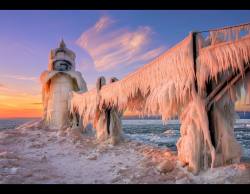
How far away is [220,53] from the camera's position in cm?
484

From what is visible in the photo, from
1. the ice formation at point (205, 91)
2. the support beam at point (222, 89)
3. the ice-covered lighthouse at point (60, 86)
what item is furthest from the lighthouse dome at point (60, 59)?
the support beam at point (222, 89)

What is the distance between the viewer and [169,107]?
587 centimetres

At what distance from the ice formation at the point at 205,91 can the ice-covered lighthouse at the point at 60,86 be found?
36.4 ft

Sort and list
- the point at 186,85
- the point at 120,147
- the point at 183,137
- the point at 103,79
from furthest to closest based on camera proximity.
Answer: the point at 103,79
the point at 120,147
the point at 183,137
the point at 186,85

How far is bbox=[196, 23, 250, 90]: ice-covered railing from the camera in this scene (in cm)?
456

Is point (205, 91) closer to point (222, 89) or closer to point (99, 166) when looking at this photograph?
point (222, 89)

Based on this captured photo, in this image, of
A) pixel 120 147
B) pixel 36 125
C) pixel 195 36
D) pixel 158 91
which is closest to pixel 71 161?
pixel 120 147

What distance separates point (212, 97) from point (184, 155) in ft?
4.73

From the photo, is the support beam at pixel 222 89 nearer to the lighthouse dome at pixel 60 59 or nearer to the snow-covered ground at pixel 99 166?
the snow-covered ground at pixel 99 166

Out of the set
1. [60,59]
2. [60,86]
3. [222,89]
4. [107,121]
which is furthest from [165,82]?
[60,59]

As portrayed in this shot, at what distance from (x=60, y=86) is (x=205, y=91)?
527 inches

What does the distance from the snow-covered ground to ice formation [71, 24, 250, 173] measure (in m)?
0.41

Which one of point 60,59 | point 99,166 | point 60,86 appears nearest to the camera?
point 99,166
